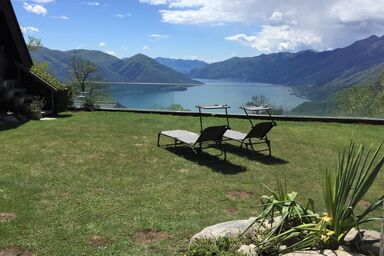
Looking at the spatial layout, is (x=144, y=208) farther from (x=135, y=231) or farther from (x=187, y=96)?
(x=187, y=96)

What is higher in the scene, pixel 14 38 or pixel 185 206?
pixel 14 38

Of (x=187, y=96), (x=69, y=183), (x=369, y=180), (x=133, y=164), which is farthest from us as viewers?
(x=187, y=96)

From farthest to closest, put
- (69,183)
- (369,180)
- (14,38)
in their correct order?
(14,38) → (69,183) → (369,180)

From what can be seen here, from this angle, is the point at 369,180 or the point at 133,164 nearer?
the point at 369,180

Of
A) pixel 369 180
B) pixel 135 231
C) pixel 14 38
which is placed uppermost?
pixel 14 38

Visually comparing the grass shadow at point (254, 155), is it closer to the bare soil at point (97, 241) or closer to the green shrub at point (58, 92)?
the bare soil at point (97, 241)

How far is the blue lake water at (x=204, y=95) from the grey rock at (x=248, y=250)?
11.9m

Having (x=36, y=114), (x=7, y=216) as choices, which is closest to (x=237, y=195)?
(x=7, y=216)

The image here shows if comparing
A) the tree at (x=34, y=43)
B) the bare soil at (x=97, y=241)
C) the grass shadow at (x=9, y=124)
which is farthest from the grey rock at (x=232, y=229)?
the tree at (x=34, y=43)

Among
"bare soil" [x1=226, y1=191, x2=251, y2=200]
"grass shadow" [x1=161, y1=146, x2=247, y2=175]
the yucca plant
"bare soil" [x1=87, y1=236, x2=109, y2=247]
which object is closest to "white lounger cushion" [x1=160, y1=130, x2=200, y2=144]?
"grass shadow" [x1=161, y1=146, x2=247, y2=175]

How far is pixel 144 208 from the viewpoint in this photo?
5.56 meters

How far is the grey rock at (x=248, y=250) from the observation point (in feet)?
11.9

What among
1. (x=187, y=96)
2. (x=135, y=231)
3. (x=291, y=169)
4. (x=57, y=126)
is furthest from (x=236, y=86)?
(x=135, y=231)

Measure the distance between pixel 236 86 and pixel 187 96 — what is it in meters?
1.98
